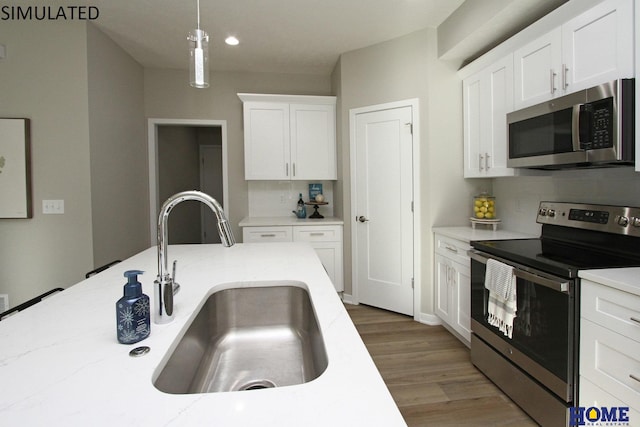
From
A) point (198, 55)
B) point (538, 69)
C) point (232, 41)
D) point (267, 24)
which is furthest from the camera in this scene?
point (232, 41)

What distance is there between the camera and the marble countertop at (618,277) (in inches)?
48.1

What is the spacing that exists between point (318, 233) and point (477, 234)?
5.29 ft

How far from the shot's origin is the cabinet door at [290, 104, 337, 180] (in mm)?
3771

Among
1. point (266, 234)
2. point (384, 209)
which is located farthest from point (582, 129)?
point (266, 234)

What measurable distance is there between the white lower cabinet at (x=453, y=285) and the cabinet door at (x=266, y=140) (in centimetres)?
192

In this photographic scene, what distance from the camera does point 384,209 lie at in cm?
325

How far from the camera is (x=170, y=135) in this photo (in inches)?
182

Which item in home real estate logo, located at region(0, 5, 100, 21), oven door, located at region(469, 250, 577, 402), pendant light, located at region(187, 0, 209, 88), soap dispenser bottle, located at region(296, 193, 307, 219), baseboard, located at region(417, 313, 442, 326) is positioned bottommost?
baseboard, located at region(417, 313, 442, 326)

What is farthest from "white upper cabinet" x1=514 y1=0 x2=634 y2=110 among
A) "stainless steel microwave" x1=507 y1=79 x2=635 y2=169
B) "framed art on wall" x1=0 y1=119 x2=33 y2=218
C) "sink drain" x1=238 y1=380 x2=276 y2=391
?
"framed art on wall" x1=0 y1=119 x2=33 y2=218

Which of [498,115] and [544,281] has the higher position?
[498,115]

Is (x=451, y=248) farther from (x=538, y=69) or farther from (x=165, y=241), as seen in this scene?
(x=165, y=241)

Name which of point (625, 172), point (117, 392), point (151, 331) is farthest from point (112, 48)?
point (625, 172)

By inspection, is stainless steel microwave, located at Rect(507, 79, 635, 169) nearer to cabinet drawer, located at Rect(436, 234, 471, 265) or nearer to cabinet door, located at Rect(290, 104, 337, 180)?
cabinet drawer, located at Rect(436, 234, 471, 265)

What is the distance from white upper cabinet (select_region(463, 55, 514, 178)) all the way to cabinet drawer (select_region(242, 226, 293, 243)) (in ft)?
6.08
